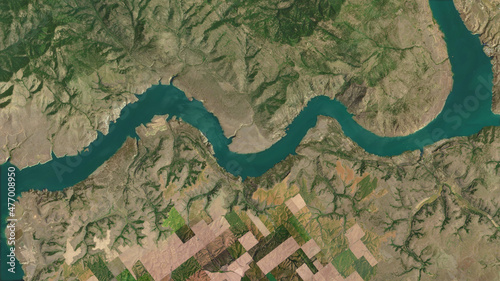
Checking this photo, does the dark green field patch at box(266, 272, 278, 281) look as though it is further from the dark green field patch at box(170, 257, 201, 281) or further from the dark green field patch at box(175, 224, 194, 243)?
the dark green field patch at box(175, 224, 194, 243)

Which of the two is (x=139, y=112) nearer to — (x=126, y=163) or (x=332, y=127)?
(x=126, y=163)

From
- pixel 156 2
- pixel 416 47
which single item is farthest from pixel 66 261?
pixel 416 47

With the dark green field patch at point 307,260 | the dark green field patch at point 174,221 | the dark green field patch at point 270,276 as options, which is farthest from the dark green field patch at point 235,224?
the dark green field patch at point 307,260

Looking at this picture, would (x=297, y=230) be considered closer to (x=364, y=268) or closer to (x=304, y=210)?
(x=304, y=210)

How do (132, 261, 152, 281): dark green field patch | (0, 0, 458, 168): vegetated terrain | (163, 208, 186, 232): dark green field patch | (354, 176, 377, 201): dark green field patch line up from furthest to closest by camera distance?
(354, 176, 377, 201): dark green field patch, (163, 208, 186, 232): dark green field patch, (132, 261, 152, 281): dark green field patch, (0, 0, 458, 168): vegetated terrain

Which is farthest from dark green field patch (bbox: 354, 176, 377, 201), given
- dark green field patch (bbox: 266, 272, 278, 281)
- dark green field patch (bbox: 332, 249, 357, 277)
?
dark green field patch (bbox: 266, 272, 278, 281)

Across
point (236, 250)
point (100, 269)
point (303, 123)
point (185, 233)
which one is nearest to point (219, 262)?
point (236, 250)

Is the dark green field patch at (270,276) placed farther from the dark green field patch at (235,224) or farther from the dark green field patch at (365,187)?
the dark green field patch at (365,187)
